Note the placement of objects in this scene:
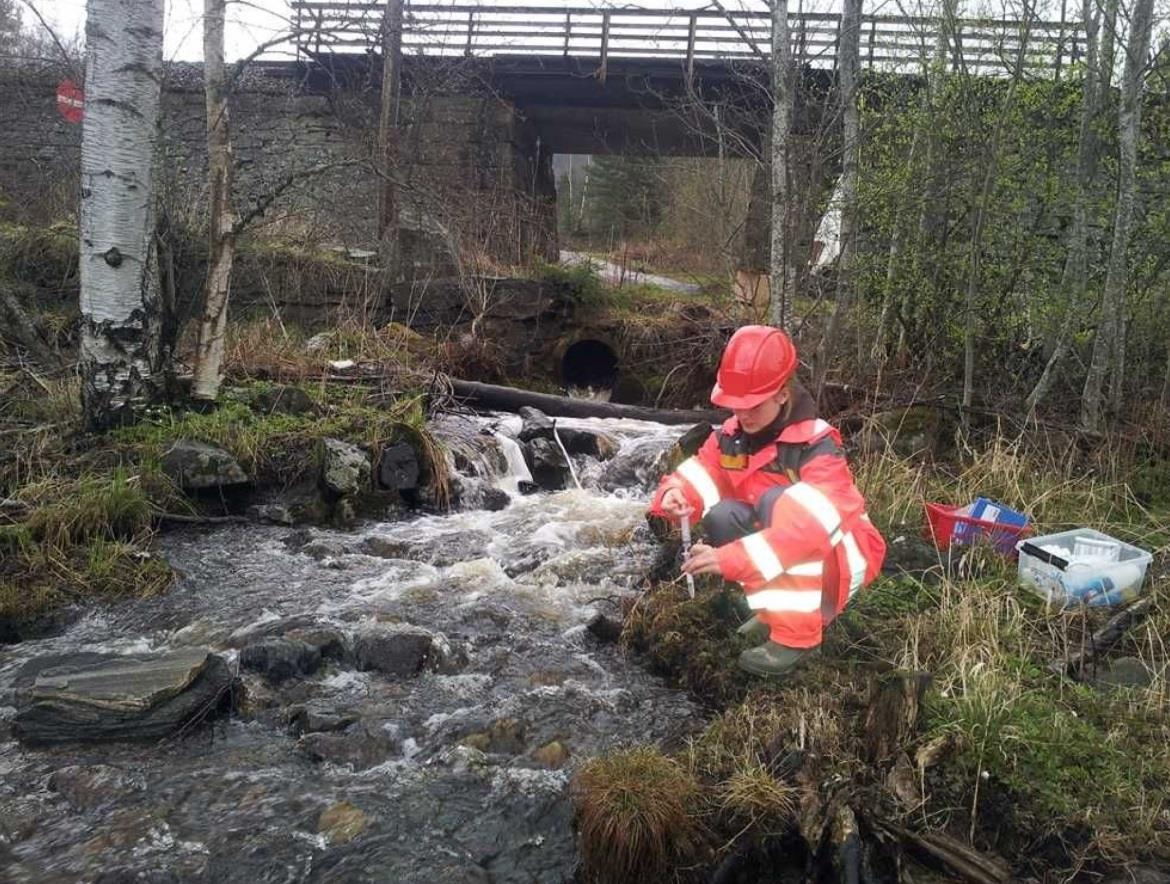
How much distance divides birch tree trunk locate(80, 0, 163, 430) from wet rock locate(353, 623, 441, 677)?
3185 mm

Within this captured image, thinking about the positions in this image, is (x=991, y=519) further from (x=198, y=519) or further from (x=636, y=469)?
(x=198, y=519)

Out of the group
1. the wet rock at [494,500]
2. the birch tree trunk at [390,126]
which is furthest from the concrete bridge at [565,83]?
the wet rock at [494,500]

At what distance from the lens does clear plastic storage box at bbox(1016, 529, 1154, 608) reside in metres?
4.51

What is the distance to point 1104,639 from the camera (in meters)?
4.24

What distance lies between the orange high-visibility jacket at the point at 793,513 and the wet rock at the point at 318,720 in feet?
5.79

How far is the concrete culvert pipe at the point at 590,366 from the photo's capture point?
13656 millimetres

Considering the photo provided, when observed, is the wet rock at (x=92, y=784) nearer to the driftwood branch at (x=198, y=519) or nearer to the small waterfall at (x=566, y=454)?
the driftwood branch at (x=198, y=519)

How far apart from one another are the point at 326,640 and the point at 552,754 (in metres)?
1.57

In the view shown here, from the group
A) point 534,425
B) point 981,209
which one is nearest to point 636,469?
point 534,425

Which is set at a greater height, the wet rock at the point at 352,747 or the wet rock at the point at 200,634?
the wet rock at the point at 200,634

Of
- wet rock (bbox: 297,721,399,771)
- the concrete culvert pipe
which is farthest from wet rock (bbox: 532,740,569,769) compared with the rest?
the concrete culvert pipe

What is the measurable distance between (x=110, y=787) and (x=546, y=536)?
148 inches

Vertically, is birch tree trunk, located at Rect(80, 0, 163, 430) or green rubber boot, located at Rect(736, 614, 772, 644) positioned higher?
birch tree trunk, located at Rect(80, 0, 163, 430)

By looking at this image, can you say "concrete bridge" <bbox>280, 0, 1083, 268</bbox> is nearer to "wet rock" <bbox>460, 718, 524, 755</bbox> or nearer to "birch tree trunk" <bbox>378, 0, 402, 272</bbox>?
"birch tree trunk" <bbox>378, 0, 402, 272</bbox>
